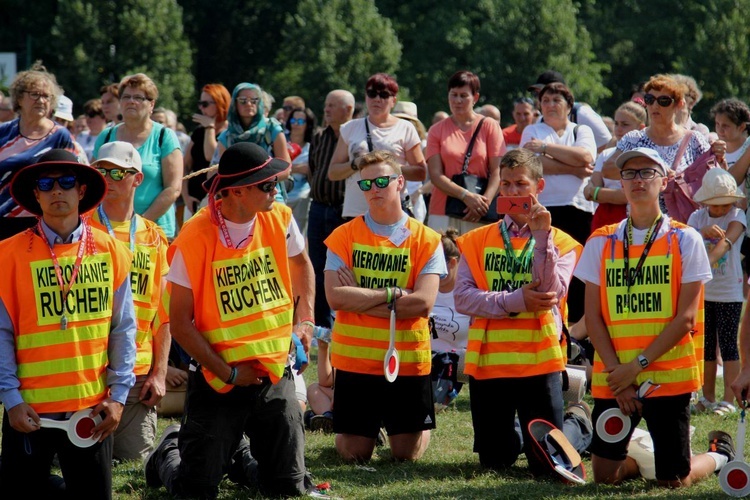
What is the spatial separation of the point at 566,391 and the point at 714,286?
6.12 feet

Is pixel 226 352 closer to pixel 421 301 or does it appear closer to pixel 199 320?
pixel 199 320

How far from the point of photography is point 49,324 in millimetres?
4734

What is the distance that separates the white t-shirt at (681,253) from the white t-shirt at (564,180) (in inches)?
113

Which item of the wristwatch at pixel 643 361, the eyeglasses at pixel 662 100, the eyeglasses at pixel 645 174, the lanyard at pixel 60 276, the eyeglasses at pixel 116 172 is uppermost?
the eyeglasses at pixel 662 100

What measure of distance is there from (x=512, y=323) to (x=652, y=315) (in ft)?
2.87

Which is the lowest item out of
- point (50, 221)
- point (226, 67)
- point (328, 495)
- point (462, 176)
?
point (328, 495)

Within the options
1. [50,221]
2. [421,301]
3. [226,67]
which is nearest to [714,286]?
[421,301]

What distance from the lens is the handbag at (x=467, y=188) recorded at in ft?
28.8

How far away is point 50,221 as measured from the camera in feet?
15.8

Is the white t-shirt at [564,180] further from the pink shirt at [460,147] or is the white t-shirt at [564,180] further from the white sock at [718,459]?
the white sock at [718,459]

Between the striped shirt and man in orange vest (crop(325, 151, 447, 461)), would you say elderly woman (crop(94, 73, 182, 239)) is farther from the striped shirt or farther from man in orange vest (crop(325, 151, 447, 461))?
man in orange vest (crop(325, 151, 447, 461))

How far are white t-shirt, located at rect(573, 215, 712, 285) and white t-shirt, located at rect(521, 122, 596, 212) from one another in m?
2.87

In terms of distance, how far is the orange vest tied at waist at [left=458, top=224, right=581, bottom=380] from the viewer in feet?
20.4

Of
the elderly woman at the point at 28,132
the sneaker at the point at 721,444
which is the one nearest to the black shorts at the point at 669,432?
the sneaker at the point at 721,444
